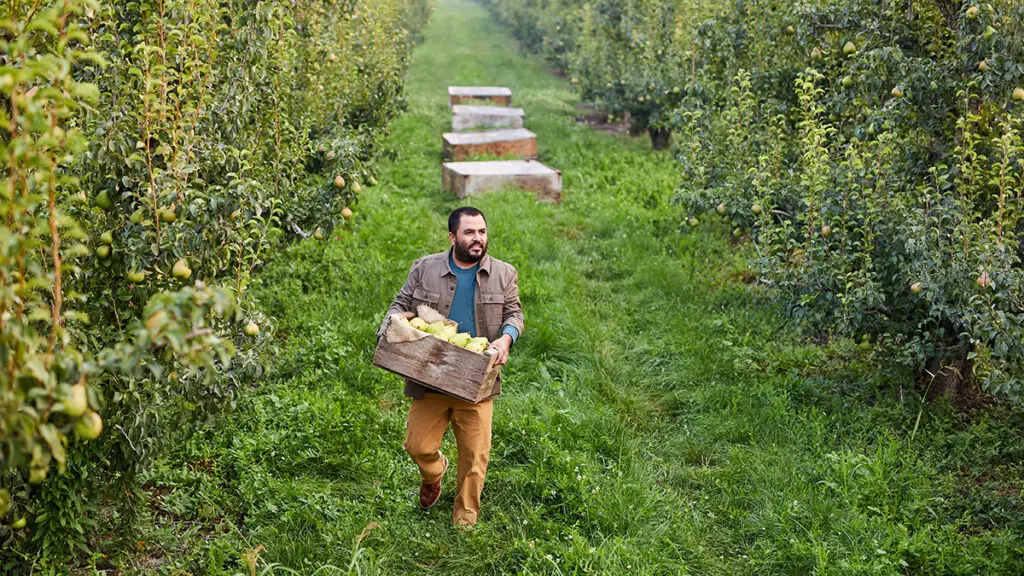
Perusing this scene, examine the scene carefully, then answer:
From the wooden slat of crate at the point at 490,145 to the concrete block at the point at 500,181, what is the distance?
6.26 feet

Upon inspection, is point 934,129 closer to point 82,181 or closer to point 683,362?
point 683,362

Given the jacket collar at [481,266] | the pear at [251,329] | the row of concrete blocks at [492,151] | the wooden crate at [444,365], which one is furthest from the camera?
the row of concrete blocks at [492,151]

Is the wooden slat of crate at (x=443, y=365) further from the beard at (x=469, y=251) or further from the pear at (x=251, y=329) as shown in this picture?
the pear at (x=251, y=329)

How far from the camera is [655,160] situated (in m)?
14.6

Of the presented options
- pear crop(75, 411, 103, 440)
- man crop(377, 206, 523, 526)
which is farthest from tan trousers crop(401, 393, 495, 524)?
pear crop(75, 411, 103, 440)

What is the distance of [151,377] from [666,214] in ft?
27.3

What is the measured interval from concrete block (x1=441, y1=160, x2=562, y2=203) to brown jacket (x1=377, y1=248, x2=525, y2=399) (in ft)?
24.7

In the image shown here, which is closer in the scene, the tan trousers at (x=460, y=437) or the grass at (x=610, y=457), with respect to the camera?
the grass at (x=610, y=457)

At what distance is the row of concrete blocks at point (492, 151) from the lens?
12.4m

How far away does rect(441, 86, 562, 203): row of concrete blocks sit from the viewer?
12391mm

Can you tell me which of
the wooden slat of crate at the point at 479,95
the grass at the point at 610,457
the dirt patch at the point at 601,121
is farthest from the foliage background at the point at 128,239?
the wooden slat of crate at the point at 479,95

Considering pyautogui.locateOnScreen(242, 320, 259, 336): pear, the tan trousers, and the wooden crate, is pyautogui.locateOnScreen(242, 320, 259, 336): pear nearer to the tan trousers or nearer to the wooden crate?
the wooden crate

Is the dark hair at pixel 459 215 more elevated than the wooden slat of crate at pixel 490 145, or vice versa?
the dark hair at pixel 459 215

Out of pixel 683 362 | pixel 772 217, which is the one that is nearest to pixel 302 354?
pixel 683 362
